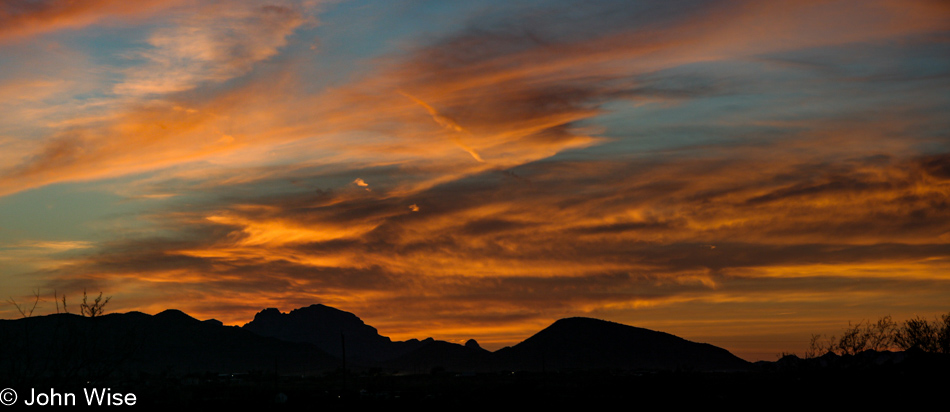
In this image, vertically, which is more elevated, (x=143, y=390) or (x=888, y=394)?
(x=143, y=390)

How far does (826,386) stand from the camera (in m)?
60.6

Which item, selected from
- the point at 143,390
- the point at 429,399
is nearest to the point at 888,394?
the point at 429,399

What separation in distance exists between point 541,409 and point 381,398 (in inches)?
907

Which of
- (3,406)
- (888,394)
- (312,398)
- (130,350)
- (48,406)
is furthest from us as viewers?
(312,398)

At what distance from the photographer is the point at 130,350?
100ft

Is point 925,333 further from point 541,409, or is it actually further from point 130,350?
point 130,350

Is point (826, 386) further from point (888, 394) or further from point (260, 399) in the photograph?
point (260, 399)

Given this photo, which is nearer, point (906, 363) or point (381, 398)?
point (906, 363)

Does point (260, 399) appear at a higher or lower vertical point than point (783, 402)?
higher

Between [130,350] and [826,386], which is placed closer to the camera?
[130,350]

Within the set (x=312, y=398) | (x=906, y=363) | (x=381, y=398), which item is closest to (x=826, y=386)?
(x=906, y=363)

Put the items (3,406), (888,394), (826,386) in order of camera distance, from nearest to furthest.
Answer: (3,406) → (888,394) → (826,386)

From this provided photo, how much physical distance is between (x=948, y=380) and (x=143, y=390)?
269ft

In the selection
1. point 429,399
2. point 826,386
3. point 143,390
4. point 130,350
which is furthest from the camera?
point 143,390
